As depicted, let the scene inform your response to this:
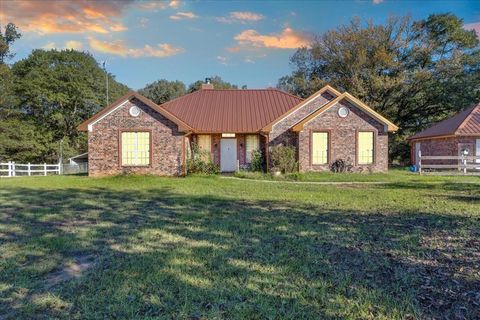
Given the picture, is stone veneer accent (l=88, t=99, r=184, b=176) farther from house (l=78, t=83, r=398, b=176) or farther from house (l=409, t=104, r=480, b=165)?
house (l=409, t=104, r=480, b=165)

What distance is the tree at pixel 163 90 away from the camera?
52834 mm

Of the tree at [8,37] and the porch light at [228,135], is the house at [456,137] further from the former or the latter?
the tree at [8,37]

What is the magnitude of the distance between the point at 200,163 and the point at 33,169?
19125mm

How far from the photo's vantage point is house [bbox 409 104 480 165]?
2239cm

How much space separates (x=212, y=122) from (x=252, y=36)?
28.0 ft

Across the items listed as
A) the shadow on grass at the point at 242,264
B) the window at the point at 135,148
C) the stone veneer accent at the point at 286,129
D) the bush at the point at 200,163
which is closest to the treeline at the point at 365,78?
the stone veneer accent at the point at 286,129

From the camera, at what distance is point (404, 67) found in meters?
35.2

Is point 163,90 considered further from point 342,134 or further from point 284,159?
point 342,134

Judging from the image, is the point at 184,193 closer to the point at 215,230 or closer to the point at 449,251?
the point at 215,230

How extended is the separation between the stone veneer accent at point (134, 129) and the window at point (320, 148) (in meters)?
7.32

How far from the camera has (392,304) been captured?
143 inches

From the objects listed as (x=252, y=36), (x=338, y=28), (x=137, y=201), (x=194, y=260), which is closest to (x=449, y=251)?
(x=194, y=260)

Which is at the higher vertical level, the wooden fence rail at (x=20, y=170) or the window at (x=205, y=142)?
the window at (x=205, y=142)

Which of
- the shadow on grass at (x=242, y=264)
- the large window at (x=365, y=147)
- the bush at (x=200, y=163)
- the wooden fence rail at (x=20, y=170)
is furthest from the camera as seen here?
the wooden fence rail at (x=20, y=170)
